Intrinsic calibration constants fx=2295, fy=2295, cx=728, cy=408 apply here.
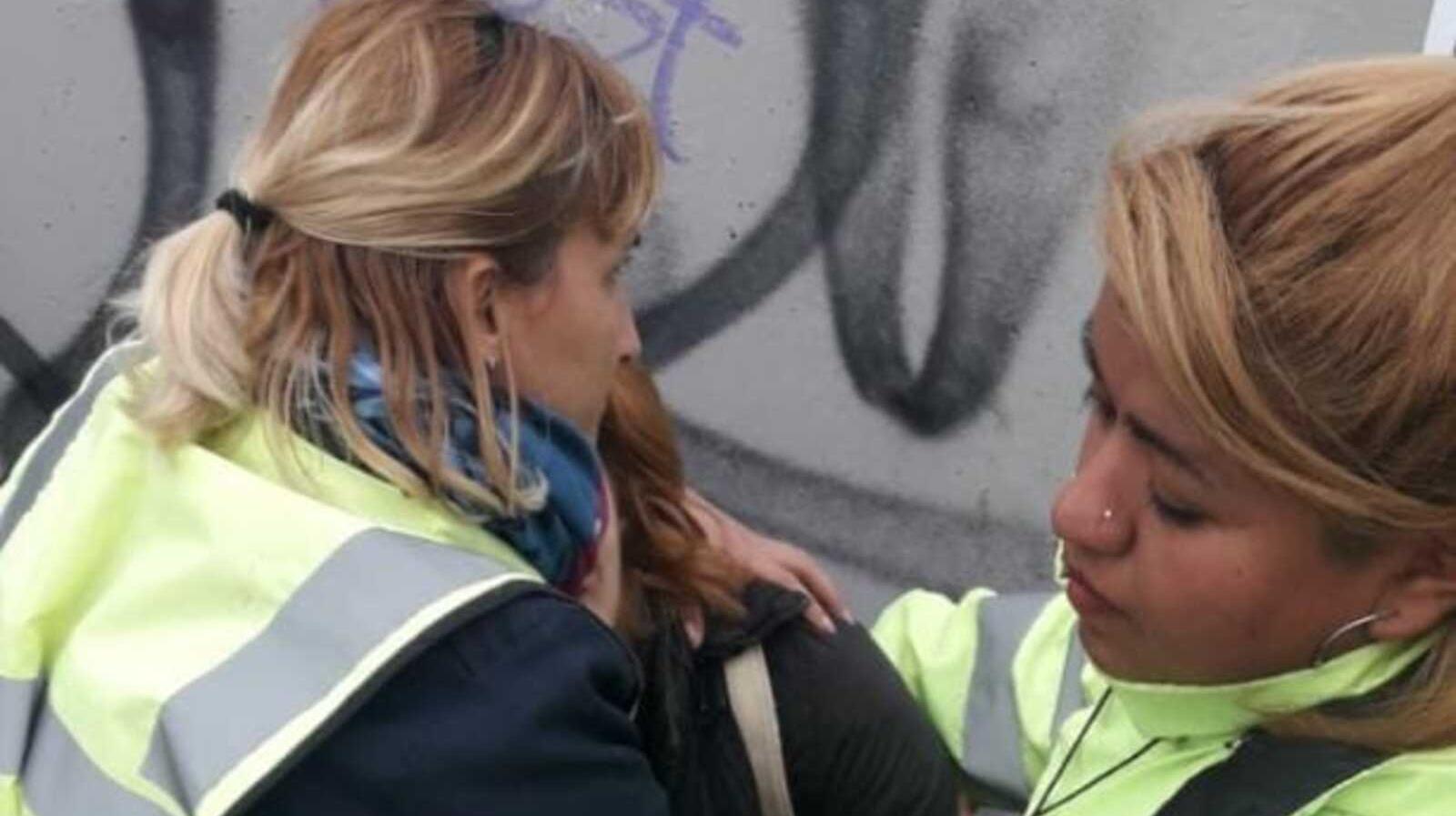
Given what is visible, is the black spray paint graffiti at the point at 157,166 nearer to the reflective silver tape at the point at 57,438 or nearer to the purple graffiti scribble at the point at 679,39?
the purple graffiti scribble at the point at 679,39

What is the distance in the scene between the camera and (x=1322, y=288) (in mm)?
1347

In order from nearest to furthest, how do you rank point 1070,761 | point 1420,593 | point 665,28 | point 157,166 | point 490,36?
point 1420,593 < point 1070,761 < point 490,36 < point 665,28 < point 157,166

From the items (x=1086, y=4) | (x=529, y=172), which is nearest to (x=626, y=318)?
(x=529, y=172)

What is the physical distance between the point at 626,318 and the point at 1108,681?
1.72 feet

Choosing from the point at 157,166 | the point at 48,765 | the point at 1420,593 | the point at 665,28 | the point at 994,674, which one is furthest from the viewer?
the point at 157,166

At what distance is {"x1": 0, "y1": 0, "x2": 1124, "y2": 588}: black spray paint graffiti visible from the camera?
9.66ft

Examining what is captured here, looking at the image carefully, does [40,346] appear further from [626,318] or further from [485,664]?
[485,664]

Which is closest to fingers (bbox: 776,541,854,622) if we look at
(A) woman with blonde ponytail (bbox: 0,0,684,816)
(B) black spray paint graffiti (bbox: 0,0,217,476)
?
(A) woman with blonde ponytail (bbox: 0,0,684,816)

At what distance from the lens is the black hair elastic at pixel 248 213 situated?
176 cm

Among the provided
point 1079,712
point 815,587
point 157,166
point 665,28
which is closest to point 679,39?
point 665,28

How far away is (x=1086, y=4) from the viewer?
286 cm

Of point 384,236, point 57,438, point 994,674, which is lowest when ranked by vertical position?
point 994,674

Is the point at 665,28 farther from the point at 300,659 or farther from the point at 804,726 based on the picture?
the point at 300,659

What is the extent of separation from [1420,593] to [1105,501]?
21 centimetres
